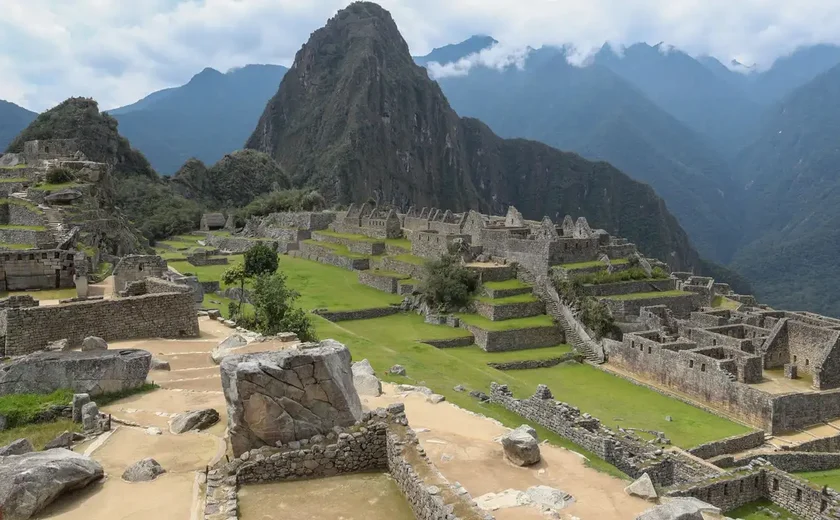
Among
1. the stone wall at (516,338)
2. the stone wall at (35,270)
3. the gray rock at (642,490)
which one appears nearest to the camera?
the gray rock at (642,490)

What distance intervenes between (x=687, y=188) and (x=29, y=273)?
646ft

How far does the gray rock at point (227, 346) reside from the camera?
12.5m

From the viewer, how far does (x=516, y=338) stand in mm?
28344

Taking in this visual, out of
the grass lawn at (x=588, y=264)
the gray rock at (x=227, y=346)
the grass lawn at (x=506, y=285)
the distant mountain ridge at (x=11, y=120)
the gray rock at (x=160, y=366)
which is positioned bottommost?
the grass lawn at (x=506, y=285)

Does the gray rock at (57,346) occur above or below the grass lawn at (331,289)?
above

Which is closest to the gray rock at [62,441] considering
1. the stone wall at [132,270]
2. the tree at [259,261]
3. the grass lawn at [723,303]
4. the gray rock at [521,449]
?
the gray rock at [521,449]

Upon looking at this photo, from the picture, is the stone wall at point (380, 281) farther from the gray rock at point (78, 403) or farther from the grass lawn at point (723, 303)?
the gray rock at point (78, 403)

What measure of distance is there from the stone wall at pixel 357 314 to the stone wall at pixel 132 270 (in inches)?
453

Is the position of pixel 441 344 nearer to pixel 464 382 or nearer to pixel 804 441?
pixel 464 382

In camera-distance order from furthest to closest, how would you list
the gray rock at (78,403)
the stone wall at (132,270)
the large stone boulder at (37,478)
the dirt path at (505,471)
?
the stone wall at (132,270) < the gray rock at (78,403) < the dirt path at (505,471) < the large stone boulder at (37,478)

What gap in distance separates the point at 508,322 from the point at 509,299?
6.39 feet

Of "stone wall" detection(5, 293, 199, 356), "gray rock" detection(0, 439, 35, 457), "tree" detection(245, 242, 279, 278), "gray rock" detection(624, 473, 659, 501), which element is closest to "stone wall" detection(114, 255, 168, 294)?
"stone wall" detection(5, 293, 199, 356)

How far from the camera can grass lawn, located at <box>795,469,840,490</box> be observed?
15.1 metres

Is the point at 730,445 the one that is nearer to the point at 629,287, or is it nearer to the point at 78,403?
the point at 629,287
